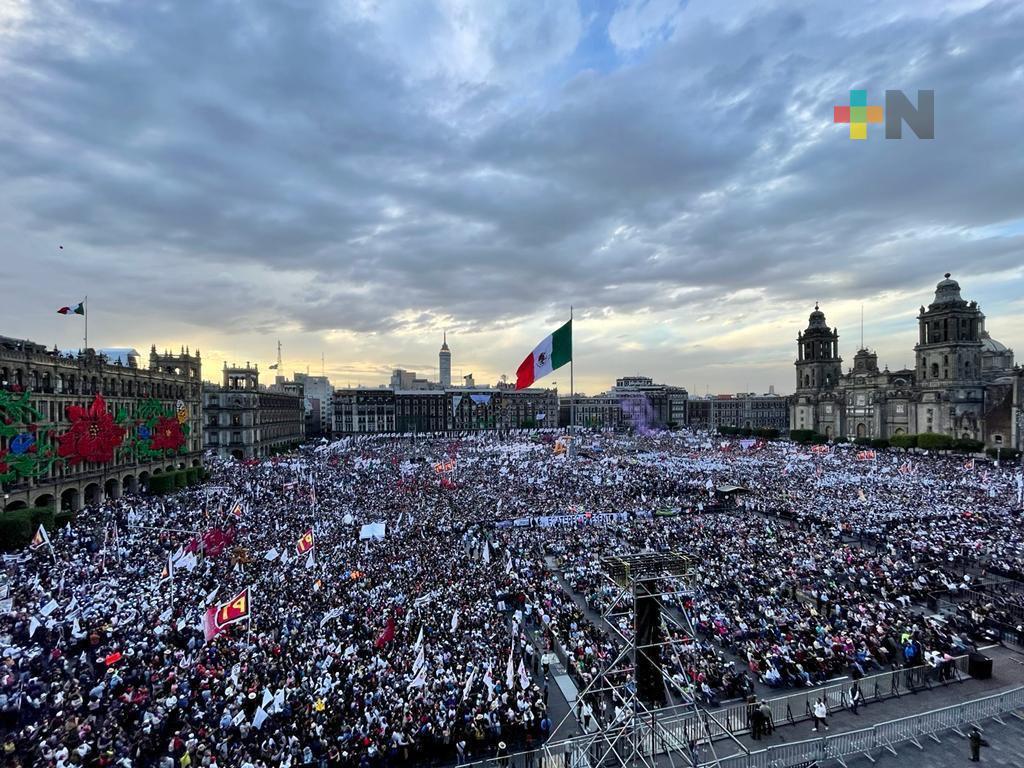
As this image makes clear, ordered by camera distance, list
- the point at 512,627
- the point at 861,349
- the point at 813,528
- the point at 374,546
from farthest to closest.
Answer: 1. the point at 861,349
2. the point at 813,528
3. the point at 374,546
4. the point at 512,627

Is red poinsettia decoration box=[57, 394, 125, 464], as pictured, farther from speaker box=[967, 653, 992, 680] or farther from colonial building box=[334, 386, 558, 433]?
colonial building box=[334, 386, 558, 433]

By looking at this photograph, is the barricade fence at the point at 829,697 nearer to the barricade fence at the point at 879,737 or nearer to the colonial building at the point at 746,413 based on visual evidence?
the barricade fence at the point at 879,737

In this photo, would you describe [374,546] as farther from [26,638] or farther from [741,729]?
[741,729]

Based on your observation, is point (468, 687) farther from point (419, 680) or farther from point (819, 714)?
point (819, 714)

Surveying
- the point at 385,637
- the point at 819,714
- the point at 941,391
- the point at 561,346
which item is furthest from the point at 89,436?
the point at 941,391

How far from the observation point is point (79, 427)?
136 ft

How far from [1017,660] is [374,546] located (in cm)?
2486

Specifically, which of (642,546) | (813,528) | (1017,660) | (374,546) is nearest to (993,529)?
(813,528)

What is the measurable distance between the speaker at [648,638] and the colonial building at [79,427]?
3988 cm

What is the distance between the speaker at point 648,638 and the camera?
404 inches

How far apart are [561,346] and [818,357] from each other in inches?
4781

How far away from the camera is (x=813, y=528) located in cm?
3288

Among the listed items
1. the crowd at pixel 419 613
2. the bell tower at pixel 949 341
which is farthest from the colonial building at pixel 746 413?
the crowd at pixel 419 613

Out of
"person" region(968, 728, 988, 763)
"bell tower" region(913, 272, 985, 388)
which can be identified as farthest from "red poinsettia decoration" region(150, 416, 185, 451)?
"bell tower" region(913, 272, 985, 388)
